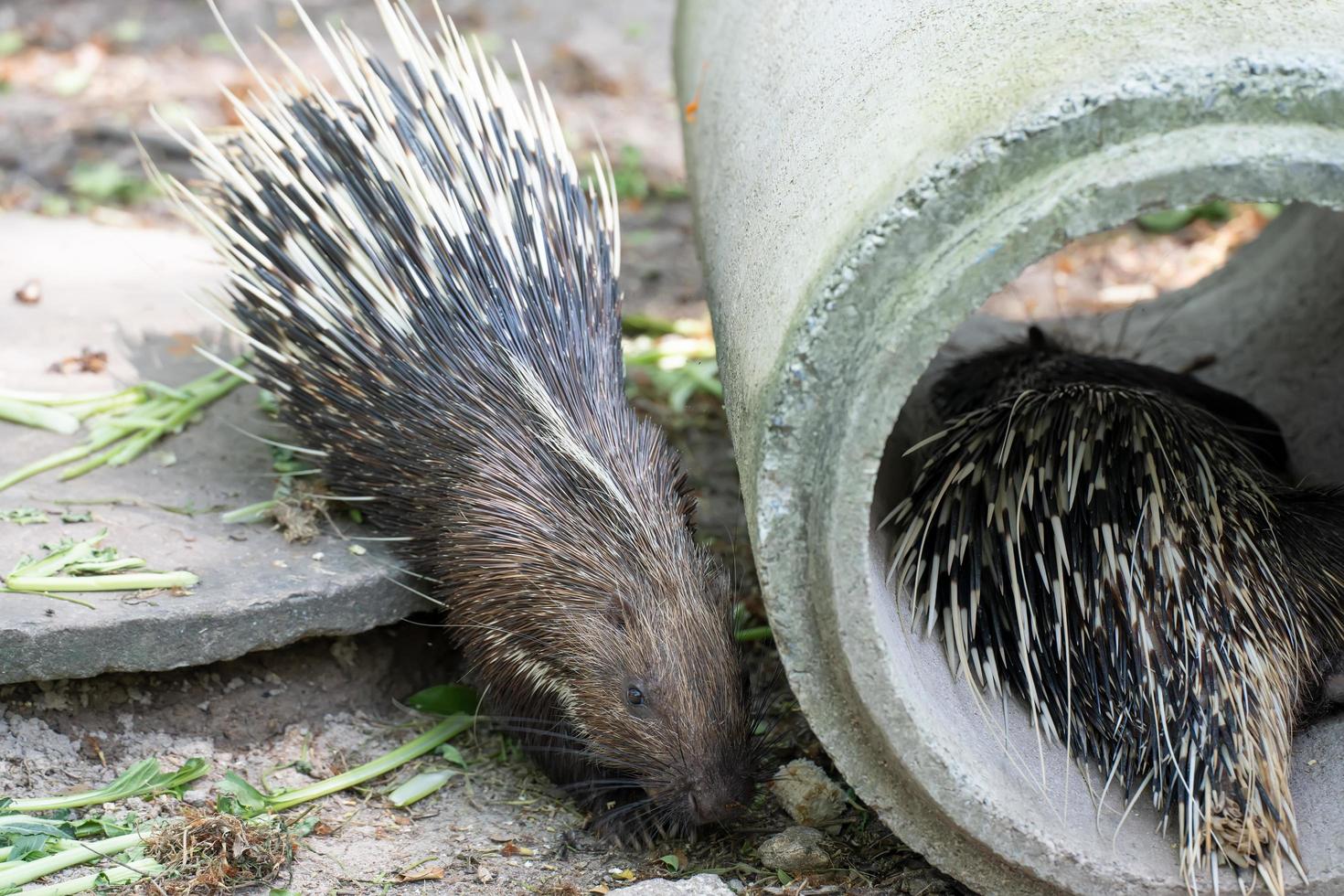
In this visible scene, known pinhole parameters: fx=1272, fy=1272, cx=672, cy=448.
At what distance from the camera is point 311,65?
266 inches

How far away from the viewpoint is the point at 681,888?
2.24 meters

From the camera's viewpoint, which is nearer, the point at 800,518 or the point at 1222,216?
the point at 800,518

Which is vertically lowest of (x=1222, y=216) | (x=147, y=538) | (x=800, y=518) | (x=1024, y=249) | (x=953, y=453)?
(x=147, y=538)

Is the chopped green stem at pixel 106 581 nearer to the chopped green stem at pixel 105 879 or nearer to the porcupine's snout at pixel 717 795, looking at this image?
the chopped green stem at pixel 105 879

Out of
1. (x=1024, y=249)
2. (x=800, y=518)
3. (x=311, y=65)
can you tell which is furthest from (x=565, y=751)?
(x=311, y=65)

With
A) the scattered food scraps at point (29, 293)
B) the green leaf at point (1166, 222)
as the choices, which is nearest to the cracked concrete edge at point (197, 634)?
the scattered food scraps at point (29, 293)

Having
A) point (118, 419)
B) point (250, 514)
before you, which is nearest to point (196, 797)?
point (250, 514)

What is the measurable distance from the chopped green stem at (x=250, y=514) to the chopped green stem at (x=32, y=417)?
542 mm

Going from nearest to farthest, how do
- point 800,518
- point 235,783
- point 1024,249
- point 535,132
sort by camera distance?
point 1024,249 → point 800,518 → point 235,783 → point 535,132

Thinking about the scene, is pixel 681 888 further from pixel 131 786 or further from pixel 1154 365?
pixel 1154 365

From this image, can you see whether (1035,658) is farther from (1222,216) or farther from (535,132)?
(1222,216)

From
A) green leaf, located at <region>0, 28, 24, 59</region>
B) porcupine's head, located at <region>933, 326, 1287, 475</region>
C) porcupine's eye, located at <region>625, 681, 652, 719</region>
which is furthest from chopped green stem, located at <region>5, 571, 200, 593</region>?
green leaf, located at <region>0, 28, 24, 59</region>

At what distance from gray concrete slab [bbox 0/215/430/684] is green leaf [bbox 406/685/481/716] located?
0.83ft

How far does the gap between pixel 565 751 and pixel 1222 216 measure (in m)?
4.38
